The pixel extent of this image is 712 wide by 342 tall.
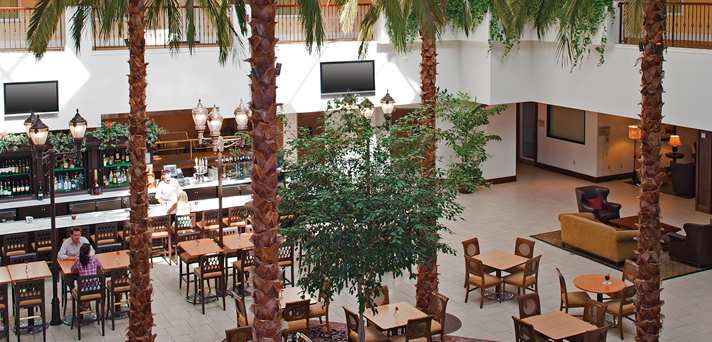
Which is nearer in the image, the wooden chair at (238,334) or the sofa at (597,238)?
the wooden chair at (238,334)

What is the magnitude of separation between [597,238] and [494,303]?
364 centimetres

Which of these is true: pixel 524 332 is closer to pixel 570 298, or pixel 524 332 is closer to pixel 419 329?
pixel 419 329

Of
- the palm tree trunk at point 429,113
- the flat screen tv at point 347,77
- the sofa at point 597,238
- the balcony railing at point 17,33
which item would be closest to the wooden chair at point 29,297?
the palm tree trunk at point 429,113

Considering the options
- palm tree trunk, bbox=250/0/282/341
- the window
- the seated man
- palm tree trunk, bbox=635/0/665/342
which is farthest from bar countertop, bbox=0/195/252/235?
palm tree trunk, bbox=250/0/282/341

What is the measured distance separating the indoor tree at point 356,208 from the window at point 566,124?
1616 cm

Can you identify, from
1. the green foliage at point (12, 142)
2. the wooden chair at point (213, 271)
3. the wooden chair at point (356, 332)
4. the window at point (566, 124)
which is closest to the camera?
the wooden chair at point (356, 332)

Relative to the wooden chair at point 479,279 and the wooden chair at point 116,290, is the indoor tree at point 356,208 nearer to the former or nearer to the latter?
the wooden chair at point 479,279

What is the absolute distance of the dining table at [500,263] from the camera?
17.3m

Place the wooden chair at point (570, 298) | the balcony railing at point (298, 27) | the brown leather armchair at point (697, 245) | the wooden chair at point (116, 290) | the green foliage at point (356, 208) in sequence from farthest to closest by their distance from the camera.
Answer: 1. the balcony railing at point (298, 27)
2. the brown leather armchair at point (697, 245)
3. the wooden chair at point (116, 290)
4. the wooden chair at point (570, 298)
5. the green foliage at point (356, 208)

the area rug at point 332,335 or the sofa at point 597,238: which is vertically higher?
the sofa at point 597,238

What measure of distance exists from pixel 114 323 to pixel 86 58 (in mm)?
6916

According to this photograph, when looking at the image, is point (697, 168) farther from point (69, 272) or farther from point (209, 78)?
point (69, 272)

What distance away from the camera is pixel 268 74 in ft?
28.9

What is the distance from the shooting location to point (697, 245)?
19.2m
